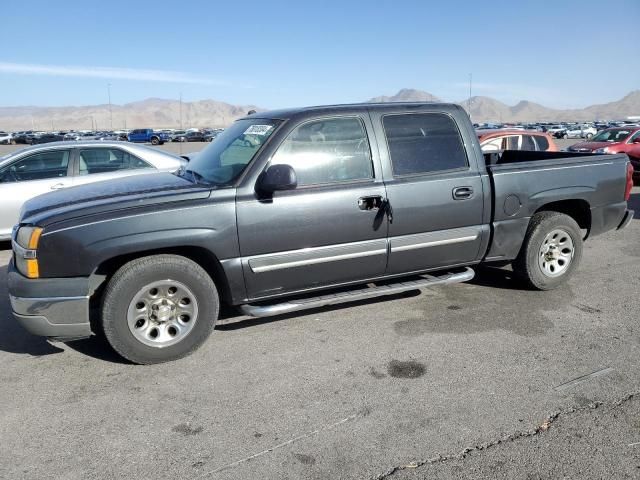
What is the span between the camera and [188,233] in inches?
149

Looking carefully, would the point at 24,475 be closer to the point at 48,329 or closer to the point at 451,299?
the point at 48,329

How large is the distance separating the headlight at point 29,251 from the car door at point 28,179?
3761mm

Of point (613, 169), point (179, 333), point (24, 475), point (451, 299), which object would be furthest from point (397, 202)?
point (24, 475)

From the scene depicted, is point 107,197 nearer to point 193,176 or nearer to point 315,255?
point 193,176

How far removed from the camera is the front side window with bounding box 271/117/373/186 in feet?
13.7

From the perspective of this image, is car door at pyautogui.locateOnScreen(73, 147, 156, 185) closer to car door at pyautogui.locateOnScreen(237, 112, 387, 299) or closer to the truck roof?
the truck roof

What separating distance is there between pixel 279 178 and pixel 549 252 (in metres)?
3.04

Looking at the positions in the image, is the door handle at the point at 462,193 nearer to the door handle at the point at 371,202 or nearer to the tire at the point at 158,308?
the door handle at the point at 371,202

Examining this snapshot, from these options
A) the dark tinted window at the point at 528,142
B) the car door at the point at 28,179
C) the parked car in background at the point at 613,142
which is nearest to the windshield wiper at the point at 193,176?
the car door at the point at 28,179

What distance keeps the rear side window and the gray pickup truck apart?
1cm

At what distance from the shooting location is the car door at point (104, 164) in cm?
734

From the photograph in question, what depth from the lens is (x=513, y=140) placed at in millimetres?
11648

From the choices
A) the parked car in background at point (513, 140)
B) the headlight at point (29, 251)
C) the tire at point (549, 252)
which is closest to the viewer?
the headlight at point (29, 251)

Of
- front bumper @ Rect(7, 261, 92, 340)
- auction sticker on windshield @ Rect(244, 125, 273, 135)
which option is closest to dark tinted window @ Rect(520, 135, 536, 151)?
auction sticker on windshield @ Rect(244, 125, 273, 135)
